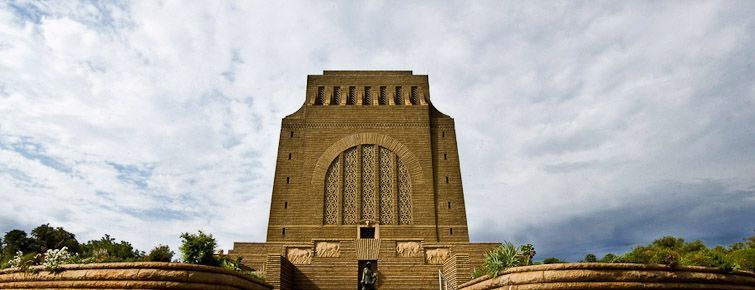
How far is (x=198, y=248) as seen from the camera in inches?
488

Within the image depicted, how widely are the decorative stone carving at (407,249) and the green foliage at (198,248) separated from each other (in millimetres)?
11861

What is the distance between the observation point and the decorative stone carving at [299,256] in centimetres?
2192

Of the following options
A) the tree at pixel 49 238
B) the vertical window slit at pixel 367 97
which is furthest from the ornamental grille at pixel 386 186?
the tree at pixel 49 238

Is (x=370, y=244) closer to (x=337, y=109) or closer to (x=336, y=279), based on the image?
(x=336, y=279)

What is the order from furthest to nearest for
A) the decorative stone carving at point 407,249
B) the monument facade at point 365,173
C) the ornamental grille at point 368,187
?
the ornamental grille at point 368,187 → the monument facade at point 365,173 → the decorative stone carving at point 407,249

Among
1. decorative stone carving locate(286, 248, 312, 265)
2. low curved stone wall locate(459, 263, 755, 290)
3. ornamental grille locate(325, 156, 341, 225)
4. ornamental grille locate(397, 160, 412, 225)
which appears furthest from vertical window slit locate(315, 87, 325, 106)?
low curved stone wall locate(459, 263, 755, 290)

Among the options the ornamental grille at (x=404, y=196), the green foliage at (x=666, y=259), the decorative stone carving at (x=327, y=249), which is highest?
the ornamental grille at (x=404, y=196)

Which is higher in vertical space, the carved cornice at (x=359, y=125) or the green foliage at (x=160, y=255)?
the carved cornice at (x=359, y=125)

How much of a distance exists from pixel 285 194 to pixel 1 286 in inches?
591

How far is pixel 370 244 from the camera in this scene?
21.4 metres

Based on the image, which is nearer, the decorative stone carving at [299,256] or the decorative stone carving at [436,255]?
the decorative stone carving at [436,255]

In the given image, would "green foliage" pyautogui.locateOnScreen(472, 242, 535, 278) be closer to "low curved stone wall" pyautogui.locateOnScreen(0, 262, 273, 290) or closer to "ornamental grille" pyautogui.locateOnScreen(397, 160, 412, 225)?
"low curved stone wall" pyautogui.locateOnScreen(0, 262, 273, 290)

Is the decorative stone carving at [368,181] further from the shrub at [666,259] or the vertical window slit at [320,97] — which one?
the shrub at [666,259]

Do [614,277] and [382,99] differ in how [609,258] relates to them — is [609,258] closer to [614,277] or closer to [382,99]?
[614,277]
